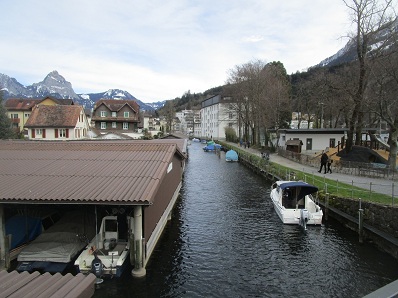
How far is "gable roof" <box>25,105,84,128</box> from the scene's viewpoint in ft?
183

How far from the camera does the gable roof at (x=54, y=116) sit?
2195 inches

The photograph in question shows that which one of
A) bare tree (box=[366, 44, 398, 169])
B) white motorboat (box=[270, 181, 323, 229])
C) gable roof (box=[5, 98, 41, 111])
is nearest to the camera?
white motorboat (box=[270, 181, 323, 229])

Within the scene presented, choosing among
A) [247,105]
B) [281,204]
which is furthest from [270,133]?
[281,204]

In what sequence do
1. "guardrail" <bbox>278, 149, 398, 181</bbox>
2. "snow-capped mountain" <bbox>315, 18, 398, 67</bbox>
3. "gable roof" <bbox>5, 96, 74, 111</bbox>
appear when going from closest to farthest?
"guardrail" <bbox>278, 149, 398, 181</bbox> → "snow-capped mountain" <bbox>315, 18, 398, 67</bbox> → "gable roof" <bbox>5, 96, 74, 111</bbox>

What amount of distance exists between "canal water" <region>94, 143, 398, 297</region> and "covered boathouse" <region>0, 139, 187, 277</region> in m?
1.21

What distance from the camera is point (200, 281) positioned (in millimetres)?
13867

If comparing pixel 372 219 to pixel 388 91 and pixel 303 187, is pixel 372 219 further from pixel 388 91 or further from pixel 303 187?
pixel 388 91

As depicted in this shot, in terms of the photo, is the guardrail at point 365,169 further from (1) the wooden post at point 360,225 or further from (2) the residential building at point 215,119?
(2) the residential building at point 215,119

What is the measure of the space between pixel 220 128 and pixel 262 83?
57.1m

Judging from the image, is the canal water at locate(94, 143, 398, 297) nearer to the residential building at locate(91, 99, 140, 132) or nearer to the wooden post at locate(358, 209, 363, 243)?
the wooden post at locate(358, 209, 363, 243)

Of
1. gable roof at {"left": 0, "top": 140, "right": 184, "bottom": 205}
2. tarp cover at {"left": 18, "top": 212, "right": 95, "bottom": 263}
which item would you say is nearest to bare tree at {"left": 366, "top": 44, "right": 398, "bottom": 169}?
gable roof at {"left": 0, "top": 140, "right": 184, "bottom": 205}

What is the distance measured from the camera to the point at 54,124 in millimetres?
55625

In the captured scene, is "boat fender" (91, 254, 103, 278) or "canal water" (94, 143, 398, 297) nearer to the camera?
"boat fender" (91, 254, 103, 278)

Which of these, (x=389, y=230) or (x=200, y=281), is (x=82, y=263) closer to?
(x=200, y=281)
